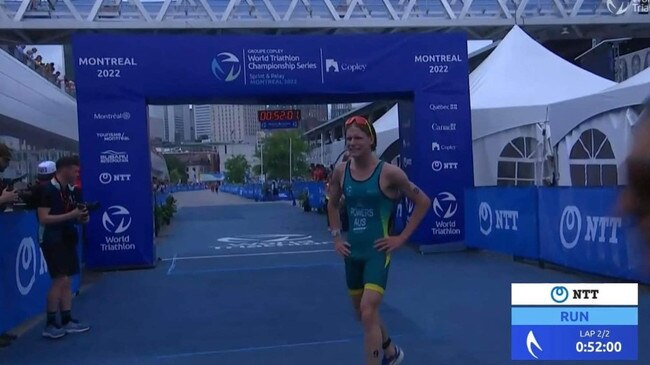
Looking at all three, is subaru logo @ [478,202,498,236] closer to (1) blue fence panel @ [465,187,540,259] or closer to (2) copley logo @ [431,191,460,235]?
(1) blue fence panel @ [465,187,540,259]

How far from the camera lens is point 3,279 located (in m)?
8.05

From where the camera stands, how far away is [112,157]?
1392 cm

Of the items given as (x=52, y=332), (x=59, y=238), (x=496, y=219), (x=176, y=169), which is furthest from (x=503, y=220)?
(x=176, y=169)

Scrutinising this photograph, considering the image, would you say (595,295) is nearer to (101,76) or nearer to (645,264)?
(645,264)

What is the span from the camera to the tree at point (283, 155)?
305 feet

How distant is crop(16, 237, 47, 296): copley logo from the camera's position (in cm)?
863

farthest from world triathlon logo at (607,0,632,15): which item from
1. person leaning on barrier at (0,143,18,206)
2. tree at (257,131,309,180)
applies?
tree at (257,131,309,180)

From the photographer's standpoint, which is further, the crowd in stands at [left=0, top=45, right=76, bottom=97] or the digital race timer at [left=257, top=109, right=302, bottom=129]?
the digital race timer at [left=257, top=109, right=302, bottom=129]

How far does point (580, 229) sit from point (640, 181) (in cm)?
984

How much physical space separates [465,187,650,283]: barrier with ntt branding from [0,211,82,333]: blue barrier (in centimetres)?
599

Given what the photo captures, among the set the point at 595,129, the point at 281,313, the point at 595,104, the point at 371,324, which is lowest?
the point at 281,313

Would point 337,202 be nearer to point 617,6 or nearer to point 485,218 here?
point 485,218
